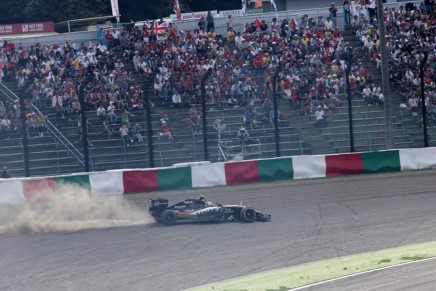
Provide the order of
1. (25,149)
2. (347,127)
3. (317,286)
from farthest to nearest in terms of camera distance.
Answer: (347,127) → (25,149) → (317,286)

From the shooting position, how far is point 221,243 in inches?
538

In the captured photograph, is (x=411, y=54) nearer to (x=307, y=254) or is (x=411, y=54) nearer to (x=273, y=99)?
(x=273, y=99)

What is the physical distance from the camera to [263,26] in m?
31.4

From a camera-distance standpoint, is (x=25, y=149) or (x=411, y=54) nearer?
(x=25, y=149)

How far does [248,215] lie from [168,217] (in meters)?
1.40

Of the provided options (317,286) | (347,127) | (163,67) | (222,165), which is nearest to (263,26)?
(163,67)

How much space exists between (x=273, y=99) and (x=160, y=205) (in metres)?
→ 8.08

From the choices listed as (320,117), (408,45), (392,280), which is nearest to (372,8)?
(408,45)

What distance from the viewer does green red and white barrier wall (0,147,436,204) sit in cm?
1717

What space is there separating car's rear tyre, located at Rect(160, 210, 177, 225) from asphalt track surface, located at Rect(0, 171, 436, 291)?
14 centimetres

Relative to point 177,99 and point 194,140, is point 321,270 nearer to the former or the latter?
point 194,140

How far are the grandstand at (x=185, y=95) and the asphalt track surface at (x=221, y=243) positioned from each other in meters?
4.26

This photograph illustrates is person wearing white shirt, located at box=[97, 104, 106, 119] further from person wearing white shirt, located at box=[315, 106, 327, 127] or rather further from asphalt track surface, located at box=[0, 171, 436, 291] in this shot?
person wearing white shirt, located at box=[315, 106, 327, 127]

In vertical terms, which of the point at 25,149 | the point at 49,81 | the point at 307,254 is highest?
the point at 49,81
